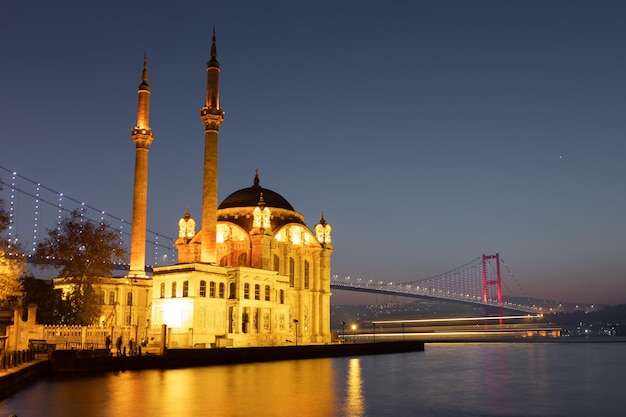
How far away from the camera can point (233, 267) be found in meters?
63.8

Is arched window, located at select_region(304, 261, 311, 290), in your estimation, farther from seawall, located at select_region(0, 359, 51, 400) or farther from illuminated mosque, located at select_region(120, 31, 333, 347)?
seawall, located at select_region(0, 359, 51, 400)

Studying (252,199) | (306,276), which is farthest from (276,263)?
(252,199)

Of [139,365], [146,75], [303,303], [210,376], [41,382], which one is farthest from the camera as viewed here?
[303,303]

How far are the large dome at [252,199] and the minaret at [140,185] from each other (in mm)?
12226

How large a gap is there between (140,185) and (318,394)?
4402 centimetres

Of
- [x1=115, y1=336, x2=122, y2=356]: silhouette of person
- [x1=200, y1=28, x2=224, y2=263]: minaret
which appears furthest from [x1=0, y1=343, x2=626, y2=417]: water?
[x1=200, y1=28, x2=224, y2=263]: minaret

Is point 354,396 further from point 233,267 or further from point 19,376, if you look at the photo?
point 233,267

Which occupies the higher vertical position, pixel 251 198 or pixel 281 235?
pixel 251 198

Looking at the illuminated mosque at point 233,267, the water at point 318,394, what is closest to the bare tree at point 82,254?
the illuminated mosque at point 233,267

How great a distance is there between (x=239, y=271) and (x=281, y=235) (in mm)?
13248

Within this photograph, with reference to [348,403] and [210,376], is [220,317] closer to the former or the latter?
[210,376]

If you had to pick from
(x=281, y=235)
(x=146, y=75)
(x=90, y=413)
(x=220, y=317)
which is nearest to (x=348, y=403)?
(x=90, y=413)

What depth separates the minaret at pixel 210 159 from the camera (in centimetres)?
6406

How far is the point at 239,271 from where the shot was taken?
6372 centimetres
